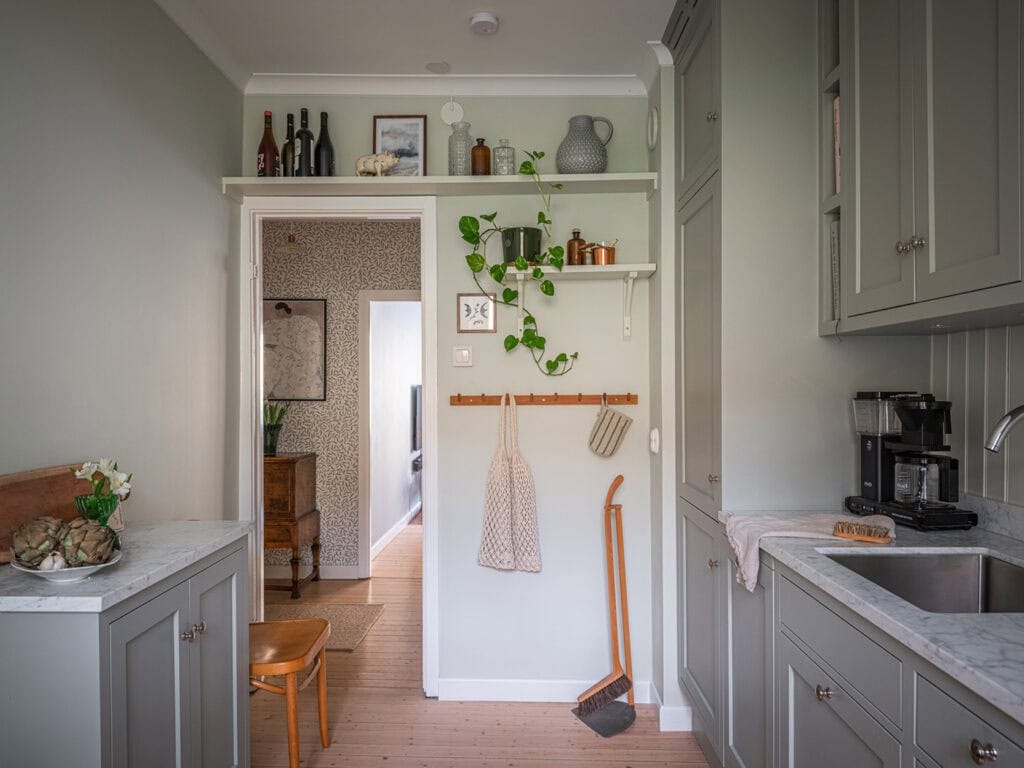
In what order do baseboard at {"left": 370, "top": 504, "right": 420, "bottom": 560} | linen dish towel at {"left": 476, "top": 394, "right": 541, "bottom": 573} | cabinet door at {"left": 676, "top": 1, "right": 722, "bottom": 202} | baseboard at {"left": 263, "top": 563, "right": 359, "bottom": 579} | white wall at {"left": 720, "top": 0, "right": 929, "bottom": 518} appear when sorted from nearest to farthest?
white wall at {"left": 720, "top": 0, "right": 929, "bottom": 518}, cabinet door at {"left": 676, "top": 1, "right": 722, "bottom": 202}, linen dish towel at {"left": 476, "top": 394, "right": 541, "bottom": 573}, baseboard at {"left": 263, "top": 563, "right": 359, "bottom": 579}, baseboard at {"left": 370, "top": 504, "right": 420, "bottom": 560}

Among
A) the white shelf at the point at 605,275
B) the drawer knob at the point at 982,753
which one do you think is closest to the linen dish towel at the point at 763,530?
the drawer knob at the point at 982,753

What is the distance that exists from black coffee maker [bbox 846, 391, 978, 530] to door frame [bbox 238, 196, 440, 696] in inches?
65.6

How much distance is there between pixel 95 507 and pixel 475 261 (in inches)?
66.6

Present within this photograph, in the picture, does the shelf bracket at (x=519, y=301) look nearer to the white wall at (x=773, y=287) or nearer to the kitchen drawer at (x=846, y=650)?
the white wall at (x=773, y=287)

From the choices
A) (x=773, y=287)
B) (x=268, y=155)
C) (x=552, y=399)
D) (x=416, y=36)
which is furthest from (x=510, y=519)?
(x=416, y=36)

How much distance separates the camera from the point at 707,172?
85.5 inches

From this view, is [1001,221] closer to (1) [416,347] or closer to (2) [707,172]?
(2) [707,172]

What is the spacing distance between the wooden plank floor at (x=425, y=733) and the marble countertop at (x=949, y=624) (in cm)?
131

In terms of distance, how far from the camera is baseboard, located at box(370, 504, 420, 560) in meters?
5.38

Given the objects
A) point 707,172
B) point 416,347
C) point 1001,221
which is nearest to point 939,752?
point 1001,221

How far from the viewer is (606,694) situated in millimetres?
2703

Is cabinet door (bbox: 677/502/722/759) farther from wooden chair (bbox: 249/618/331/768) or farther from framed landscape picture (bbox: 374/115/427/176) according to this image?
framed landscape picture (bbox: 374/115/427/176)

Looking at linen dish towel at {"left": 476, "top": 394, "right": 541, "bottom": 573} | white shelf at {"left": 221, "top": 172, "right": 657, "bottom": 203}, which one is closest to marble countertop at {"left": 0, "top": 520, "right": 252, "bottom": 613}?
linen dish towel at {"left": 476, "top": 394, "right": 541, "bottom": 573}

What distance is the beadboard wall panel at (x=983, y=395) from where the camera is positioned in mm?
1648
